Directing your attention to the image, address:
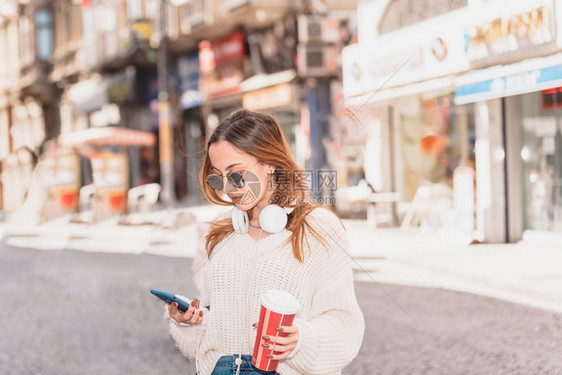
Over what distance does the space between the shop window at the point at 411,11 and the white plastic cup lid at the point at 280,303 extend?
44.3 ft

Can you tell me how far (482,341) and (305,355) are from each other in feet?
15.0

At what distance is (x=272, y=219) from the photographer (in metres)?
2.19

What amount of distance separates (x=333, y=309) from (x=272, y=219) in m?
0.31

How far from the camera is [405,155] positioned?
1819 cm

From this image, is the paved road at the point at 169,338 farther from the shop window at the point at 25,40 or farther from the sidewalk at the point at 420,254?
the shop window at the point at 25,40

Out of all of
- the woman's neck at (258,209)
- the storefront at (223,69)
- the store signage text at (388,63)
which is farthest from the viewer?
the storefront at (223,69)

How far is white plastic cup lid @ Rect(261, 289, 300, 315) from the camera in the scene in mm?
1950

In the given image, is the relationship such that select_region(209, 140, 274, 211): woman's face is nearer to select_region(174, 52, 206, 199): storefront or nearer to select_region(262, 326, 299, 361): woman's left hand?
select_region(262, 326, 299, 361): woman's left hand

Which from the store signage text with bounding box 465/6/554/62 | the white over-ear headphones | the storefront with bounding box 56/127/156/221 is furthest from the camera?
the storefront with bounding box 56/127/156/221

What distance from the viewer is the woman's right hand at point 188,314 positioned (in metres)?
2.33

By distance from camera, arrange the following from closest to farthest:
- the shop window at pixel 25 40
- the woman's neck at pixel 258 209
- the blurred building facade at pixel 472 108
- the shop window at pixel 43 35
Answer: the woman's neck at pixel 258 209 → the blurred building facade at pixel 472 108 → the shop window at pixel 43 35 → the shop window at pixel 25 40

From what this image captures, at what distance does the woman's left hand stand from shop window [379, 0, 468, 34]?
13.5 metres

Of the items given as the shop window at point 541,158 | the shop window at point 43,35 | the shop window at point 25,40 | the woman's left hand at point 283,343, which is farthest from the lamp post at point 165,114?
the shop window at point 25,40

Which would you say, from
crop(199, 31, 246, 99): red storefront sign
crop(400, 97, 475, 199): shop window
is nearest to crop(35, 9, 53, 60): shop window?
crop(199, 31, 246, 99): red storefront sign
